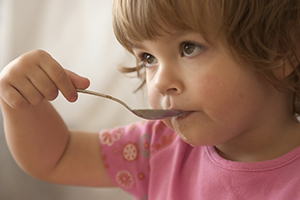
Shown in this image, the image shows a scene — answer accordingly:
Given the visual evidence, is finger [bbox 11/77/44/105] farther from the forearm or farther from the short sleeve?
the short sleeve

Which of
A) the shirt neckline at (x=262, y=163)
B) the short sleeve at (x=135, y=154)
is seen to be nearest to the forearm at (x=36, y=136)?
the short sleeve at (x=135, y=154)

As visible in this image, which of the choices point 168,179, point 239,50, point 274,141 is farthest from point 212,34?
point 168,179

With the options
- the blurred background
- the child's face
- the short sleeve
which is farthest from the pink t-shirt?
the blurred background

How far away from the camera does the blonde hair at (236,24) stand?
0.58m

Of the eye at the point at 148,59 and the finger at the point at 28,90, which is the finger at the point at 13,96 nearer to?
the finger at the point at 28,90

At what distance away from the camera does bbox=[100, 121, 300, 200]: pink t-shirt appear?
2.27 ft

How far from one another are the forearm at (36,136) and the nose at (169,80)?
1.02 feet

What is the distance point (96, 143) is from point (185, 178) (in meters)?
0.23

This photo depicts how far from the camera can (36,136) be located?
825mm

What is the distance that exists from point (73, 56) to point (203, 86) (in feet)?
1.87

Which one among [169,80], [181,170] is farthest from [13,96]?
[181,170]

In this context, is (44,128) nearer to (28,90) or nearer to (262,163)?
(28,90)

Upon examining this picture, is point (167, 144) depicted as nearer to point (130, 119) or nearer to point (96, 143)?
point (96, 143)

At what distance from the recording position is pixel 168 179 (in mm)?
837
